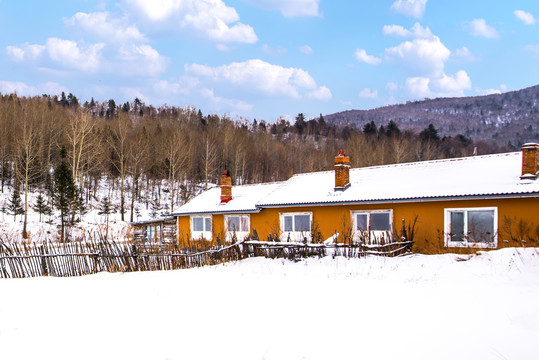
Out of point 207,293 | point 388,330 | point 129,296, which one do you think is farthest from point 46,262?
point 388,330

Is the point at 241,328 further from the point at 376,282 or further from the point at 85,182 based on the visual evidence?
the point at 85,182

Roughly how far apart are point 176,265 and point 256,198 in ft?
30.9

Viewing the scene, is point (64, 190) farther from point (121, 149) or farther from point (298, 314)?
point (298, 314)

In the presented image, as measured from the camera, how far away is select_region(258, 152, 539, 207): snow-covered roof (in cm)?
1419

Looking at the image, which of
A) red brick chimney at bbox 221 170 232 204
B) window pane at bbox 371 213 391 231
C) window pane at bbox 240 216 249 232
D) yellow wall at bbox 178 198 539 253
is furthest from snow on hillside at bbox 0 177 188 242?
window pane at bbox 371 213 391 231

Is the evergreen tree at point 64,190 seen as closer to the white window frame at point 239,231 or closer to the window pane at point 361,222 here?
the white window frame at point 239,231

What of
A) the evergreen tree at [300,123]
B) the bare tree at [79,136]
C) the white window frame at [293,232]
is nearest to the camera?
the white window frame at [293,232]

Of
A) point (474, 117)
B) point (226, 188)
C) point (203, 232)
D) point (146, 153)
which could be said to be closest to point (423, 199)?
point (226, 188)

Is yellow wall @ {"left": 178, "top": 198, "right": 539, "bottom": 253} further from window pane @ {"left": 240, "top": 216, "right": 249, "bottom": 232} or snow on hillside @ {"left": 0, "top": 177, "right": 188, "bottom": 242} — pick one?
snow on hillside @ {"left": 0, "top": 177, "right": 188, "bottom": 242}

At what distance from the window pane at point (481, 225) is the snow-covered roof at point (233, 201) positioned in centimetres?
933

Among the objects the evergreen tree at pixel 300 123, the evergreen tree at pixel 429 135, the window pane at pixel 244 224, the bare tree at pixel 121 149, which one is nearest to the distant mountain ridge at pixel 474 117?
the evergreen tree at pixel 300 123

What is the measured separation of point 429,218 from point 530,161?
3785 mm

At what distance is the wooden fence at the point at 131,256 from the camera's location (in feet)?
42.3

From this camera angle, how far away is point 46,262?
44.8 feet
